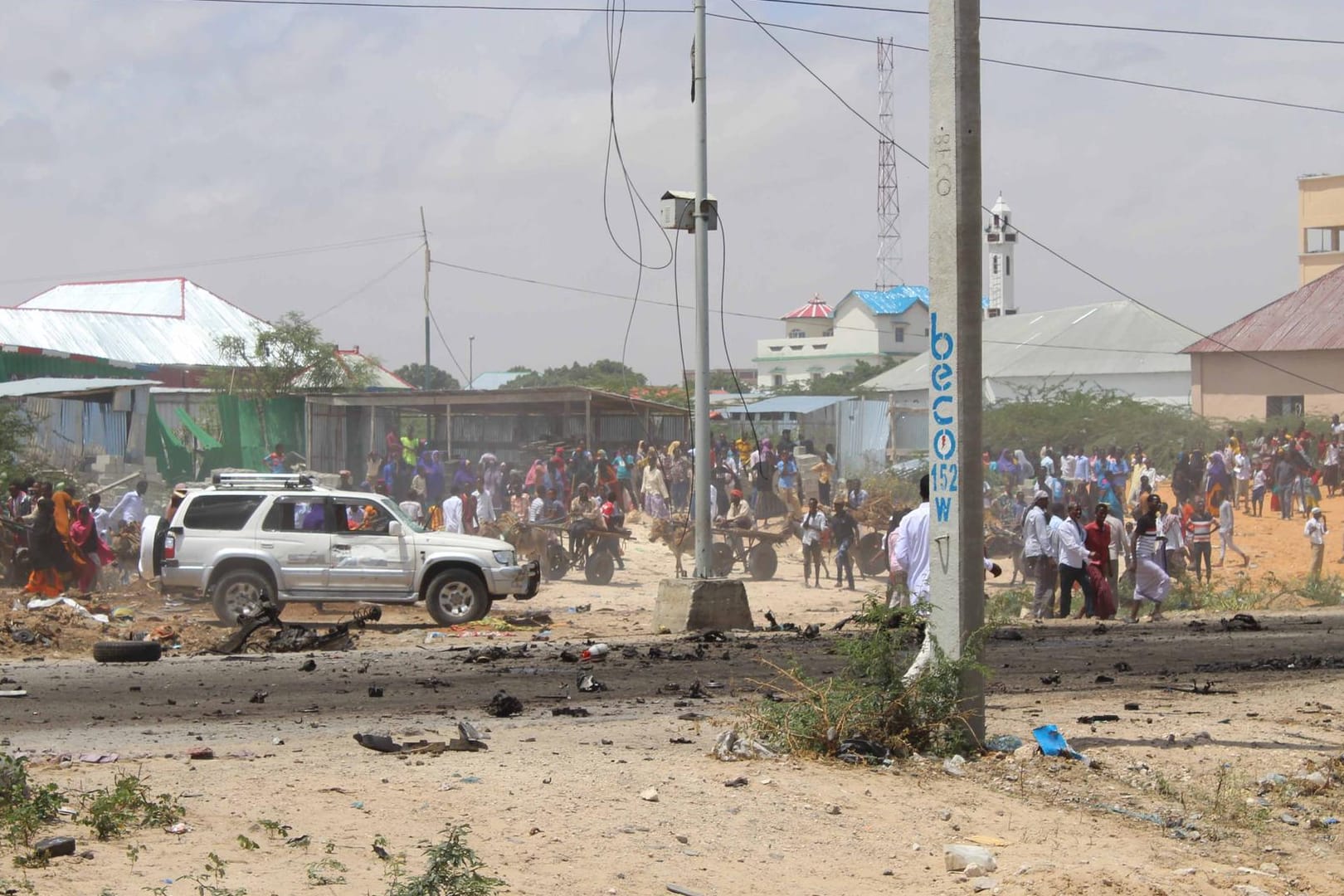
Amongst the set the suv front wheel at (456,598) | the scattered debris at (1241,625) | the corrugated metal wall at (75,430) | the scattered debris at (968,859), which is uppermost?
the corrugated metal wall at (75,430)

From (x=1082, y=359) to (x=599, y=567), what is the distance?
34.0 metres

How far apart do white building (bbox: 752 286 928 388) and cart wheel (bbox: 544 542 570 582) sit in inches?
2071

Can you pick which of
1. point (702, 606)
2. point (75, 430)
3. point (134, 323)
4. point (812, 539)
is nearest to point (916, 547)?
point (702, 606)

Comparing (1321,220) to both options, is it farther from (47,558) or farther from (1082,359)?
(47,558)

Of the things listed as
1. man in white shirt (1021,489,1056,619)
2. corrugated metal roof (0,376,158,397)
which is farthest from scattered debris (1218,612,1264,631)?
corrugated metal roof (0,376,158,397)

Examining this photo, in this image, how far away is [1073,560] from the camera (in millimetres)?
17484

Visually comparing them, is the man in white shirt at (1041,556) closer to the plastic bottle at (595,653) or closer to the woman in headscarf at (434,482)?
the plastic bottle at (595,653)

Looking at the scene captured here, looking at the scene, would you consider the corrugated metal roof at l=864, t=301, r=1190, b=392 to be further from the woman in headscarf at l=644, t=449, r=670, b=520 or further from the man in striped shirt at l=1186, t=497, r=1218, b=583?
the man in striped shirt at l=1186, t=497, r=1218, b=583

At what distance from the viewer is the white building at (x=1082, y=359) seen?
1946 inches

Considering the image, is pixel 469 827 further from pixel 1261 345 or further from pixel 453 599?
pixel 1261 345

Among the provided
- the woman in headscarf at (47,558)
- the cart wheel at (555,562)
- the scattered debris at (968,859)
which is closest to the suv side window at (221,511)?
the woman in headscarf at (47,558)

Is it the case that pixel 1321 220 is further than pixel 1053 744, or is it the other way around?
pixel 1321 220

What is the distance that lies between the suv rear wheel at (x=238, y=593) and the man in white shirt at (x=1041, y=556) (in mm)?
10005

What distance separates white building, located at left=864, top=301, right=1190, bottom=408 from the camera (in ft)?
162
